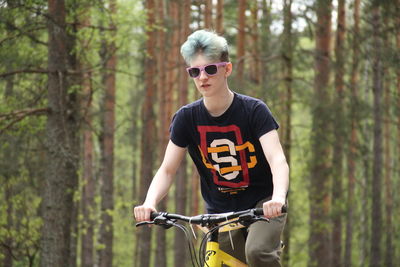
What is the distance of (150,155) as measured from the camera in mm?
18875

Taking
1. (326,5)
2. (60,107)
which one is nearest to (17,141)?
(60,107)

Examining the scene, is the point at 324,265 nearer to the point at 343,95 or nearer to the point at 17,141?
the point at 343,95

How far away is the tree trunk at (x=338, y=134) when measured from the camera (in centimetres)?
1602

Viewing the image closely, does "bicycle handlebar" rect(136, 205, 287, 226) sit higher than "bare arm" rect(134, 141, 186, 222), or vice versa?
"bare arm" rect(134, 141, 186, 222)

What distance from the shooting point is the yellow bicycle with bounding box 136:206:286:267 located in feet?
12.4

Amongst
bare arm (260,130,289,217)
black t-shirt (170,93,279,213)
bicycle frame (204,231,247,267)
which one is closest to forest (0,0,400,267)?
black t-shirt (170,93,279,213)

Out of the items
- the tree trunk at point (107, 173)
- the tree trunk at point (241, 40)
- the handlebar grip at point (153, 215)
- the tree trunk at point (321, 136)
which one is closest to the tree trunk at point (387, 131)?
the tree trunk at point (321, 136)

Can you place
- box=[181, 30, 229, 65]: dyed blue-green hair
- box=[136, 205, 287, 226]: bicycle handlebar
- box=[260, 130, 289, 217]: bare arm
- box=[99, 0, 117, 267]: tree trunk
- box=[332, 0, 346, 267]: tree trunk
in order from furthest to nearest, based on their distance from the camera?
box=[99, 0, 117, 267]: tree trunk, box=[332, 0, 346, 267]: tree trunk, box=[181, 30, 229, 65]: dyed blue-green hair, box=[260, 130, 289, 217]: bare arm, box=[136, 205, 287, 226]: bicycle handlebar

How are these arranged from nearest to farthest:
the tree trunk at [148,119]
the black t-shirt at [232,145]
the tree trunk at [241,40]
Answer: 1. the black t-shirt at [232,145]
2. the tree trunk at [241,40]
3. the tree trunk at [148,119]

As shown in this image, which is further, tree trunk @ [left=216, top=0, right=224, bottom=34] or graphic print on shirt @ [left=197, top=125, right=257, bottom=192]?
tree trunk @ [left=216, top=0, right=224, bottom=34]

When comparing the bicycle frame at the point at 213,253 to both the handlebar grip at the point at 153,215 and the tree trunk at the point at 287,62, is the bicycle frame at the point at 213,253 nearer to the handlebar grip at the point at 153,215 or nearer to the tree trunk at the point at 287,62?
the handlebar grip at the point at 153,215

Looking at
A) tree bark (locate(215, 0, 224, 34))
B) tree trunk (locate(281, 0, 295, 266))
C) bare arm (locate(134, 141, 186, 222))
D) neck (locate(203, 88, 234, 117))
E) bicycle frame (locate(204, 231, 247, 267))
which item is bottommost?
bicycle frame (locate(204, 231, 247, 267))

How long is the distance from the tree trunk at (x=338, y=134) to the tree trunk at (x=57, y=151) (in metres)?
7.01

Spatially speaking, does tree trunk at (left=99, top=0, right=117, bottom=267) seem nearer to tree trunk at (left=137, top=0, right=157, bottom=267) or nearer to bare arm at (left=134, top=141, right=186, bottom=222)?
tree trunk at (left=137, top=0, right=157, bottom=267)
